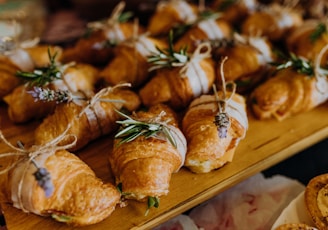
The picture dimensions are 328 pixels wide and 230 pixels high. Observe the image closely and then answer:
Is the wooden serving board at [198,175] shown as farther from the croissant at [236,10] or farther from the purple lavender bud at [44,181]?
the croissant at [236,10]

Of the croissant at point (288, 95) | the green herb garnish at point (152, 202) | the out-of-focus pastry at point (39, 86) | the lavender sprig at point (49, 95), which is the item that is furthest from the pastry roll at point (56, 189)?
the croissant at point (288, 95)

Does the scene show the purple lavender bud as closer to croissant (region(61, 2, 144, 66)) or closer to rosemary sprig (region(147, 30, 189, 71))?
rosemary sprig (region(147, 30, 189, 71))

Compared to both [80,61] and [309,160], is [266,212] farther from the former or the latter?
[80,61]

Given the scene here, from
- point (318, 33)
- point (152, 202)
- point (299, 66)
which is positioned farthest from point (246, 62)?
point (152, 202)

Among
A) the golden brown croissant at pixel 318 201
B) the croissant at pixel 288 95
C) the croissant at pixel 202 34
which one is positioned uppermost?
the croissant at pixel 202 34

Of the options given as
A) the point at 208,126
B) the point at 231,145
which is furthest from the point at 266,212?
the point at 208,126

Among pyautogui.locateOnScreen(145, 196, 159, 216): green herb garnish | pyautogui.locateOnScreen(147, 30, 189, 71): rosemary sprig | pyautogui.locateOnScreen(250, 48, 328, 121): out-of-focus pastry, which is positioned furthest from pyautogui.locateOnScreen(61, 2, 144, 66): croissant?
pyautogui.locateOnScreen(145, 196, 159, 216): green herb garnish
